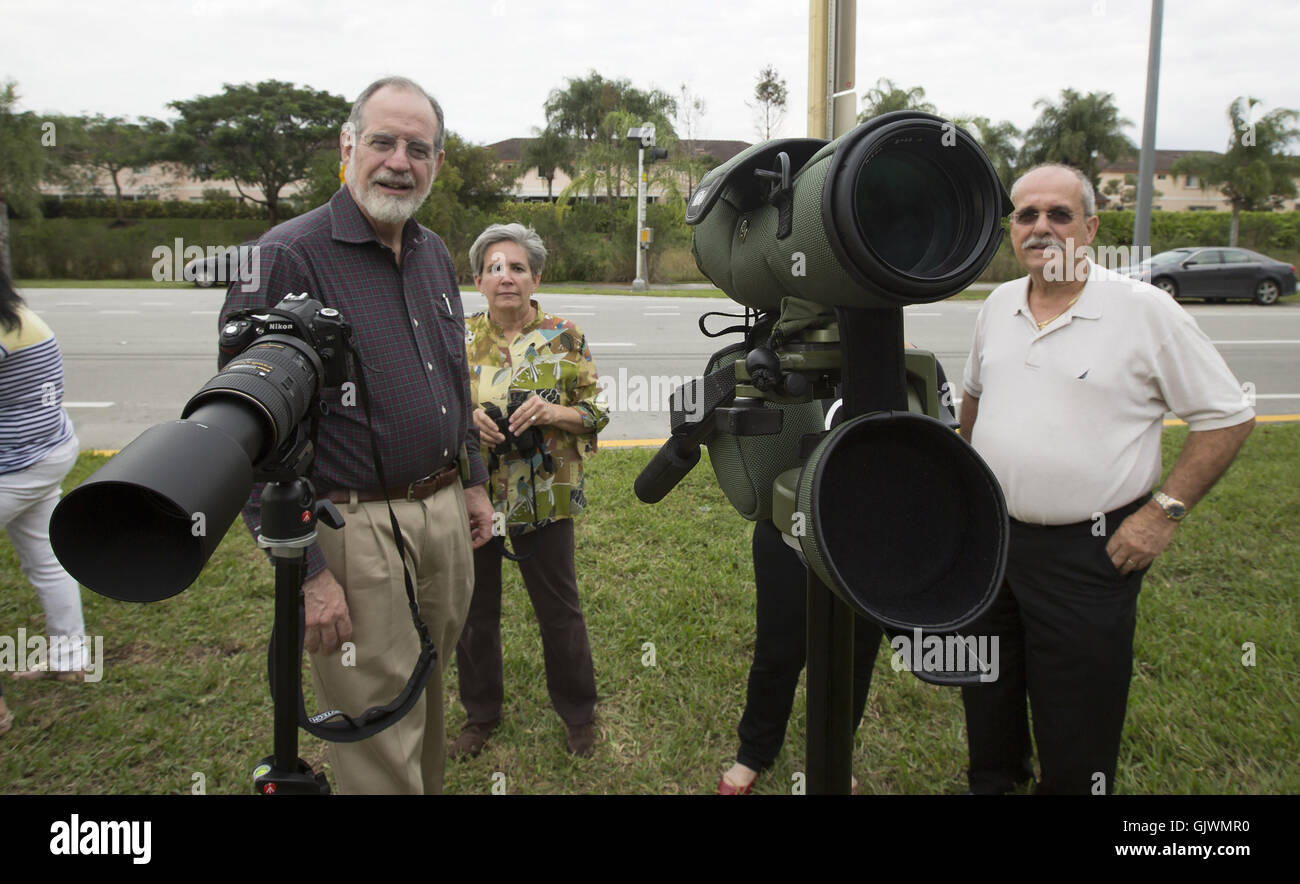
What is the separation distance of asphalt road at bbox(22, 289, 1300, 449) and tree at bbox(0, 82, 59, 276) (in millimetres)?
9976

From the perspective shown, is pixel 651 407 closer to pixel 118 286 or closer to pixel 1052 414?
pixel 1052 414

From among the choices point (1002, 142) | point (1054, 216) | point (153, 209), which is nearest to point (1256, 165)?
point (1002, 142)

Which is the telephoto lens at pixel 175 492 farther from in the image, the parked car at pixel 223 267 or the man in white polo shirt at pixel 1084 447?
the man in white polo shirt at pixel 1084 447

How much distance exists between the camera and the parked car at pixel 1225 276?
18234 mm

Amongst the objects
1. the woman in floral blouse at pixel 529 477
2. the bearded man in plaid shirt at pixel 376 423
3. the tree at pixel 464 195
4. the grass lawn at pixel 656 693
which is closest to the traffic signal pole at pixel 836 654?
the bearded man in plaid shirt at pixel 376 423

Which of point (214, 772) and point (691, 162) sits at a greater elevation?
point (691, 162)

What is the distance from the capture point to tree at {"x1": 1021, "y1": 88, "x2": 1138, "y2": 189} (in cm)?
3519

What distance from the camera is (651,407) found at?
7727mm

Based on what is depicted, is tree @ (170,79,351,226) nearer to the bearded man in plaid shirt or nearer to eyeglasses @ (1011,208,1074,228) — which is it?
the bearded man in plaid shirt

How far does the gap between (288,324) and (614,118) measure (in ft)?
90.4

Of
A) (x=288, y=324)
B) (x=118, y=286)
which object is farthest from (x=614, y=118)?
(x=288, y=324)

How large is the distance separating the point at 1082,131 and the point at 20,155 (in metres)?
40.0

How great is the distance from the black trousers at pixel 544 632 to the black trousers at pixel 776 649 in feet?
2.06

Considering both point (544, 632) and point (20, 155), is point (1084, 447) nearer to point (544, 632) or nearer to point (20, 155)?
point (544, 632)
